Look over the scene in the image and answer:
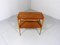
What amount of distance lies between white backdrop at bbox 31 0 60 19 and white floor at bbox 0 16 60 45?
0.30 meters

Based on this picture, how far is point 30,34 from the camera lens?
2.10 metres

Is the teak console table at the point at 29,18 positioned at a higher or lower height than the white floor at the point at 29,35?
higher

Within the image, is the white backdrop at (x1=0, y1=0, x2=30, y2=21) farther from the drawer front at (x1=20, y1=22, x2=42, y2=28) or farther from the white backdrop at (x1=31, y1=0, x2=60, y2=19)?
the drawer front at (x1=20, y1=22, x2=42, y2=28)

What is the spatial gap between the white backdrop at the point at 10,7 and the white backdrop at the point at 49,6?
35cm

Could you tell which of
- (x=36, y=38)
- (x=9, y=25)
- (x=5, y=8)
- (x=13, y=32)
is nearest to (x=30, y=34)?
(x=36, y=38)

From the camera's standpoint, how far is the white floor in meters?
1.89

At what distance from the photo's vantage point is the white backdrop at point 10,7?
2498 millimetres

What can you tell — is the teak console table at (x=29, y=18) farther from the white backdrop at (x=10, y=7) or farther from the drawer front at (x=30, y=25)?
the white backdrop at (x=10, y=7)

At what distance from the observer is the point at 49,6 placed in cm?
272

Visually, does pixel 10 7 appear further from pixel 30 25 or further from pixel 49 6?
pixel 49 6

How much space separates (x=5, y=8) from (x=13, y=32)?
0.76 m

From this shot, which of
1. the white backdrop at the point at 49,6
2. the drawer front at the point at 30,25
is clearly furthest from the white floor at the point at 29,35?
the white backdrop at the point at 49,6

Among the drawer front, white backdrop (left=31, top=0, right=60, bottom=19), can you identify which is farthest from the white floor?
white backdrop (left=31, top=0, right=60, bottom=19)

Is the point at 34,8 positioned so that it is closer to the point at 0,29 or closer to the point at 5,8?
the point at 5,8
